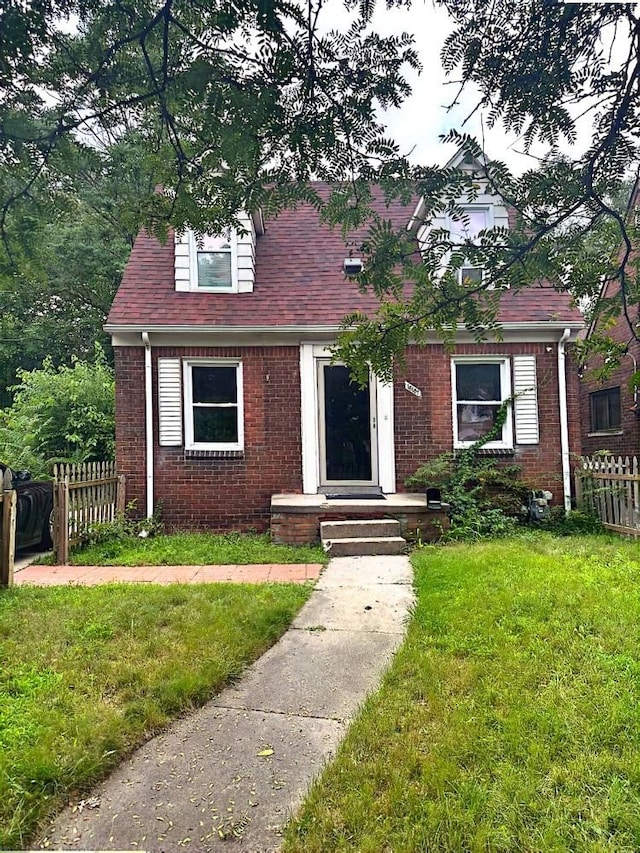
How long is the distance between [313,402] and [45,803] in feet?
22.6

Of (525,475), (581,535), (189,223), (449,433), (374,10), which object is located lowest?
(581,535)

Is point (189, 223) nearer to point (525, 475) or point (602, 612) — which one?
point (602, 612)

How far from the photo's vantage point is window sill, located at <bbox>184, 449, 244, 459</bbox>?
8.55m

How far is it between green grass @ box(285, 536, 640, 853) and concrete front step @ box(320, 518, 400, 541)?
2829 millimetres

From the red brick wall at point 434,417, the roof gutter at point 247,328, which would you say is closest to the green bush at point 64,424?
the roof gutter at point 247,328

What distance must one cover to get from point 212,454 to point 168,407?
41.1 inches

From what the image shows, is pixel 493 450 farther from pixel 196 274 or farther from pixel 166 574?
pixel 196 274

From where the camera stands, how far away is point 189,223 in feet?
9.87

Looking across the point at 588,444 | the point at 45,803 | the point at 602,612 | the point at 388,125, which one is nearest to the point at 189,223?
the point at 388,125

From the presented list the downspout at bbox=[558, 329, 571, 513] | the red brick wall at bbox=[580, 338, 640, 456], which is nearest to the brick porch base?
the downspout at bbox=[558, 329, 571, 513]

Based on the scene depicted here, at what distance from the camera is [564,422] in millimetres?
8781

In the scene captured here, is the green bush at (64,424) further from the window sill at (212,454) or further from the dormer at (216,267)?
the dormer at (216,267)

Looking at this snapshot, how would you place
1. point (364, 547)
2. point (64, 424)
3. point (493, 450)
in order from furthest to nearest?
point (64, 424) → point (493, 450) → point (364, 547)

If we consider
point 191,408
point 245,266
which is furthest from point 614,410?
point 191,408
